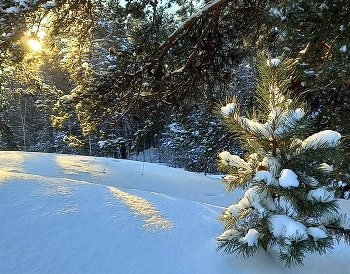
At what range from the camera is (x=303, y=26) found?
13.9 ft

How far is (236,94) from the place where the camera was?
192 inches

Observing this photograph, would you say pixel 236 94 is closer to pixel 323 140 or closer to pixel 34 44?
pixel 323 140

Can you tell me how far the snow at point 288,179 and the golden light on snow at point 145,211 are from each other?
85 centimetres

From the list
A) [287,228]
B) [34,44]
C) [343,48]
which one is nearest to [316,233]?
[287,228]

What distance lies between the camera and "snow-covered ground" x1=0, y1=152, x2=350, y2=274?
1.81 metres

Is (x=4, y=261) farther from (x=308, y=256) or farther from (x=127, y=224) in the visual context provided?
(x=308, y=256)

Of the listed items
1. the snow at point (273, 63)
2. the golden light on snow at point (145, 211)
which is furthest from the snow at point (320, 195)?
the golden light on snow at point (145, 211)

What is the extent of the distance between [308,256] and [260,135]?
33.0 inches

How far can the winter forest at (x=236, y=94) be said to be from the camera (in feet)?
6.01

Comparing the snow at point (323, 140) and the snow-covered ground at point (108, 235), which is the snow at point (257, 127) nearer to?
the snow at point (323, 140)

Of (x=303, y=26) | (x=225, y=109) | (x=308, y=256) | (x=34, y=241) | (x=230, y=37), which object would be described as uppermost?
(x=230, y=37)

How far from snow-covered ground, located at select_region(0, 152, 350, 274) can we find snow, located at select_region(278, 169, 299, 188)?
515 mm

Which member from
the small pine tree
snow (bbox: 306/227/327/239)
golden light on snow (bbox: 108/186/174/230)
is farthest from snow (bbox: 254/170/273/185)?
golden light on snow (bbox: 108/186/174/230)

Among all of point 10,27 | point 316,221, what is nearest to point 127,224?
point 316,221
